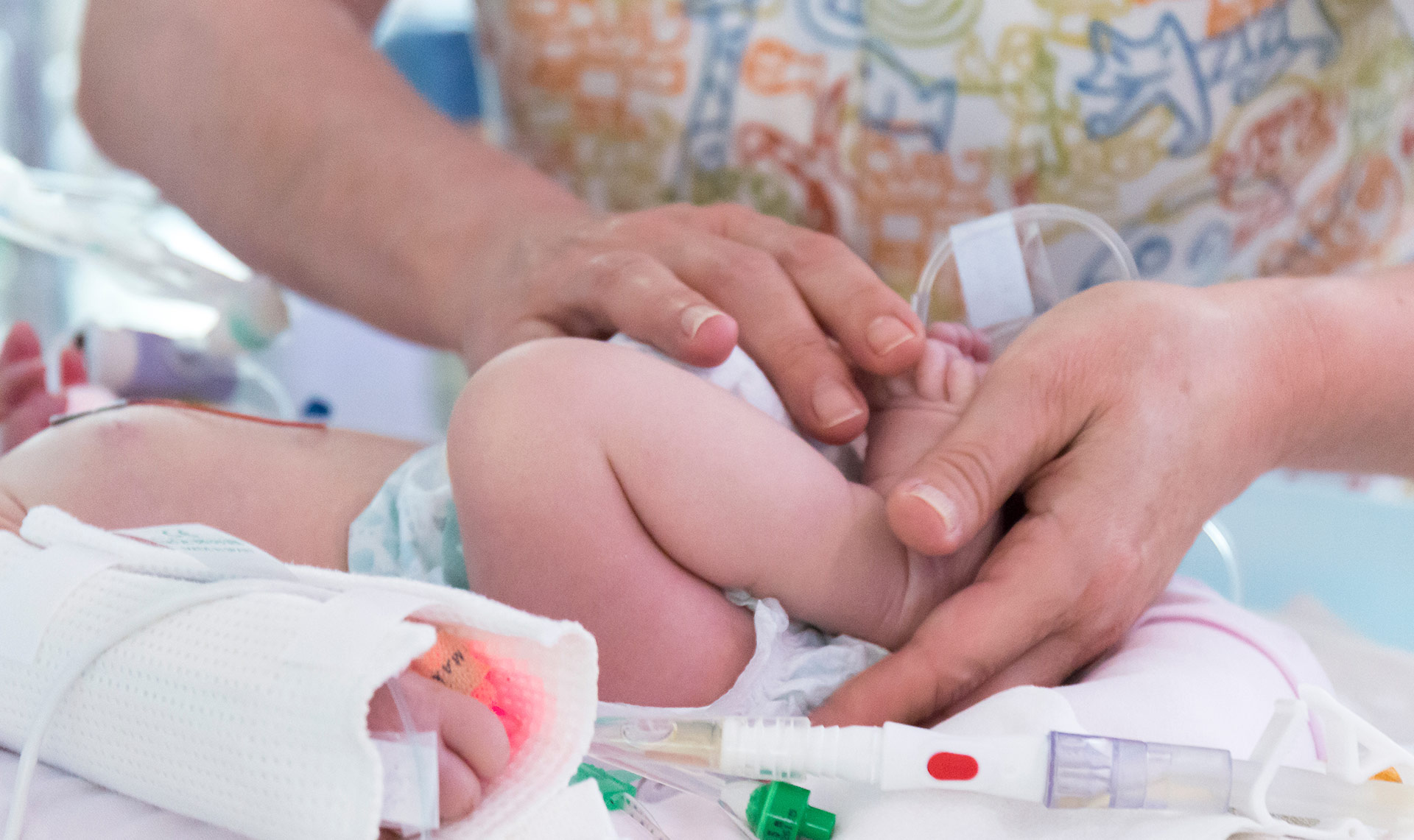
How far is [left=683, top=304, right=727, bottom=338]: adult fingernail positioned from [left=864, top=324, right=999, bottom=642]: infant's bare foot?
0.16m

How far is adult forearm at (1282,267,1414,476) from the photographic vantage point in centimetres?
76

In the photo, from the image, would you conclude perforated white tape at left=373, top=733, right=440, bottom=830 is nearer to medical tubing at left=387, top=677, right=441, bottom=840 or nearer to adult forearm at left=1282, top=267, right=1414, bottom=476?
medical tubing at left=387, top=677, right=441, bottom=840

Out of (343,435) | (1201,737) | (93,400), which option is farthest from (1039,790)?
(93,400)

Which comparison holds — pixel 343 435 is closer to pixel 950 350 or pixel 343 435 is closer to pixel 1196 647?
pixel 950 350

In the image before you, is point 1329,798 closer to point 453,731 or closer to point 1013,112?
point 453,731

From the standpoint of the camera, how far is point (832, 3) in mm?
1176

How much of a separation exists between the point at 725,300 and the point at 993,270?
23 centimetres

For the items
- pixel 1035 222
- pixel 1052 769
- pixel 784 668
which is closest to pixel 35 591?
pixel 784 668

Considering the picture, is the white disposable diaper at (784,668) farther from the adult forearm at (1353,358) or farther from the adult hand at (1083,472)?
the adult forearm at (1353,358)

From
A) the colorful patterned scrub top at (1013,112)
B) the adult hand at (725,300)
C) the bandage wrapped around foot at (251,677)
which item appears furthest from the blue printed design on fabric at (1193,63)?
the bandage wrapped around foot at (251,677)

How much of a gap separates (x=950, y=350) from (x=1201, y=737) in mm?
347

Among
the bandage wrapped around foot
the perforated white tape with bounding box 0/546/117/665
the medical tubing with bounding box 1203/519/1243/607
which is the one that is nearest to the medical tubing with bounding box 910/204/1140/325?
the medical tubing with bounding box 1203/519/1243/607

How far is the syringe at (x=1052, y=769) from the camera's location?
1.70 ft

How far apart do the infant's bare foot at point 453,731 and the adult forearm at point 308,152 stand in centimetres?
70
